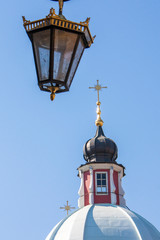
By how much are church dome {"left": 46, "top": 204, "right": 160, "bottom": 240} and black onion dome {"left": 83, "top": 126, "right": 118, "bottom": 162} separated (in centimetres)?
438

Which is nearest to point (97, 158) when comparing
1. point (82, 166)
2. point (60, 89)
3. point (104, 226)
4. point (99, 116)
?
point (82, 166)

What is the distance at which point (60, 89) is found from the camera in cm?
430

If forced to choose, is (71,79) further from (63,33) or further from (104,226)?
(104,226)

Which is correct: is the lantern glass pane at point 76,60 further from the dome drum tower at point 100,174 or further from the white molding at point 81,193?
the white molding at point 81,193

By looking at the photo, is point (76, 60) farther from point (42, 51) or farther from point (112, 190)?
point (112, 190)

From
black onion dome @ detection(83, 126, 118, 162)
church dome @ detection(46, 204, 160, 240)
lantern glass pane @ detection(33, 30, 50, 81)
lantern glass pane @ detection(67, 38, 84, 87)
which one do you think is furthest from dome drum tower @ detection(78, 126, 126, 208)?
lantern glass pane @ detection(33, 30, 50, 81)

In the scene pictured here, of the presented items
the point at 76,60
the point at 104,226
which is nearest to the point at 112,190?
the point at 104,226

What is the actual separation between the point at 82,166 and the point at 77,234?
7163mm

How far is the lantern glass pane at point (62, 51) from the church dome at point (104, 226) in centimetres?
2084

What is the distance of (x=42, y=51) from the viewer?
4.09 meters

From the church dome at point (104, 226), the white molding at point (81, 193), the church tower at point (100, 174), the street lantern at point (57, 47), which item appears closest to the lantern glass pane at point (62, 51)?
the street lantern at point (57, 47)

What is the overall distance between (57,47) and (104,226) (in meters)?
22.0

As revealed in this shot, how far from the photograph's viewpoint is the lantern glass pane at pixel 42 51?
4.03 metres

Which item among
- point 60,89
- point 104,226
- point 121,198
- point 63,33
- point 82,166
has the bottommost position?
point 60,89
